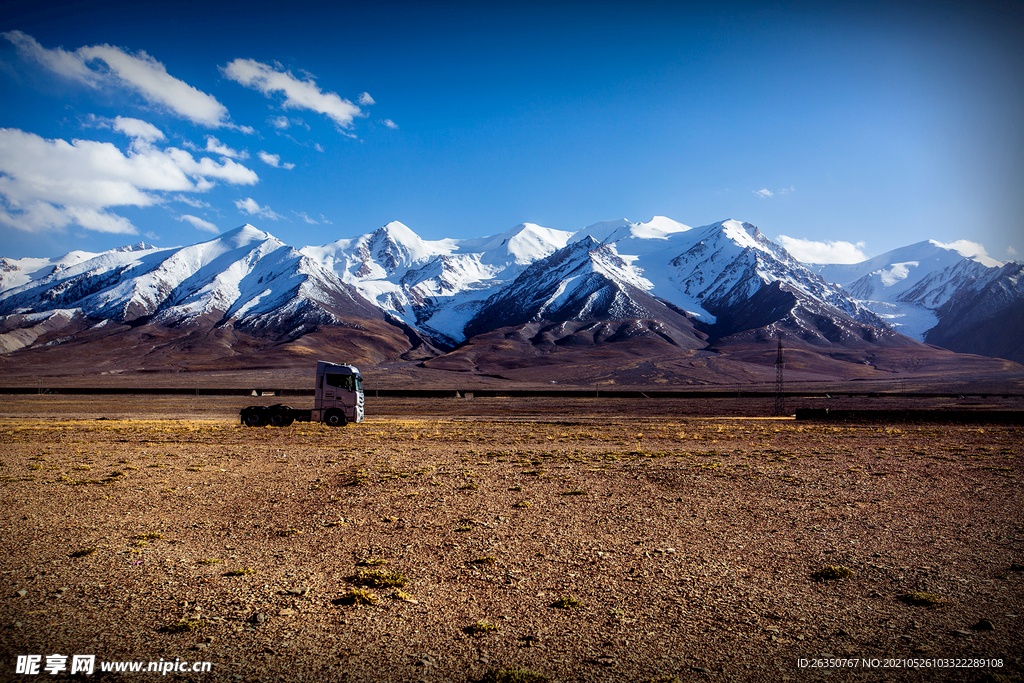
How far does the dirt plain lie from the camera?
6379 millimetres

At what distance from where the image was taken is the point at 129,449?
2159cm

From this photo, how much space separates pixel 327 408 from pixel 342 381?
182 cm

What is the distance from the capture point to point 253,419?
31.0m

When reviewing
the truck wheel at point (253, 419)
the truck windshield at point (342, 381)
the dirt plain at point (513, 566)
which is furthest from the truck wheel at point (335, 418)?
the dirt plain at point (513, 566)

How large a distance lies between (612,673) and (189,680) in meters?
4.81

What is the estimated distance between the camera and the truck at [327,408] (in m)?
30.8

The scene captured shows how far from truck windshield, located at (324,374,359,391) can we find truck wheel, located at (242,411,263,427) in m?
4.64

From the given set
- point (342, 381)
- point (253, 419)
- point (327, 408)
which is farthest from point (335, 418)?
point (253, 419)

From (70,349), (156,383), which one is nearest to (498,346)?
(156,383)

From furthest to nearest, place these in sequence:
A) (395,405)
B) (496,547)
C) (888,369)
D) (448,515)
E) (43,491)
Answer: (888,369) → (395,405) → (43,491) → (448,515) → (496,547)

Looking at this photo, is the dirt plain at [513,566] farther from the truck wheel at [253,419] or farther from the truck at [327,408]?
the truck wheel at [253,419]

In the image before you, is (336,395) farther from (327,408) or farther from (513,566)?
(513,566)

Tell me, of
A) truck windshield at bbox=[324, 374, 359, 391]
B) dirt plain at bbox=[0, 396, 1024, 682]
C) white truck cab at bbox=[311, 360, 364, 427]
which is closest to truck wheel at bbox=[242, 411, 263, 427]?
white truck cab at bbox=[311, 360, 364, 427]

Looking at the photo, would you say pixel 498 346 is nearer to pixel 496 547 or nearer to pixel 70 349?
pixel 70 349
